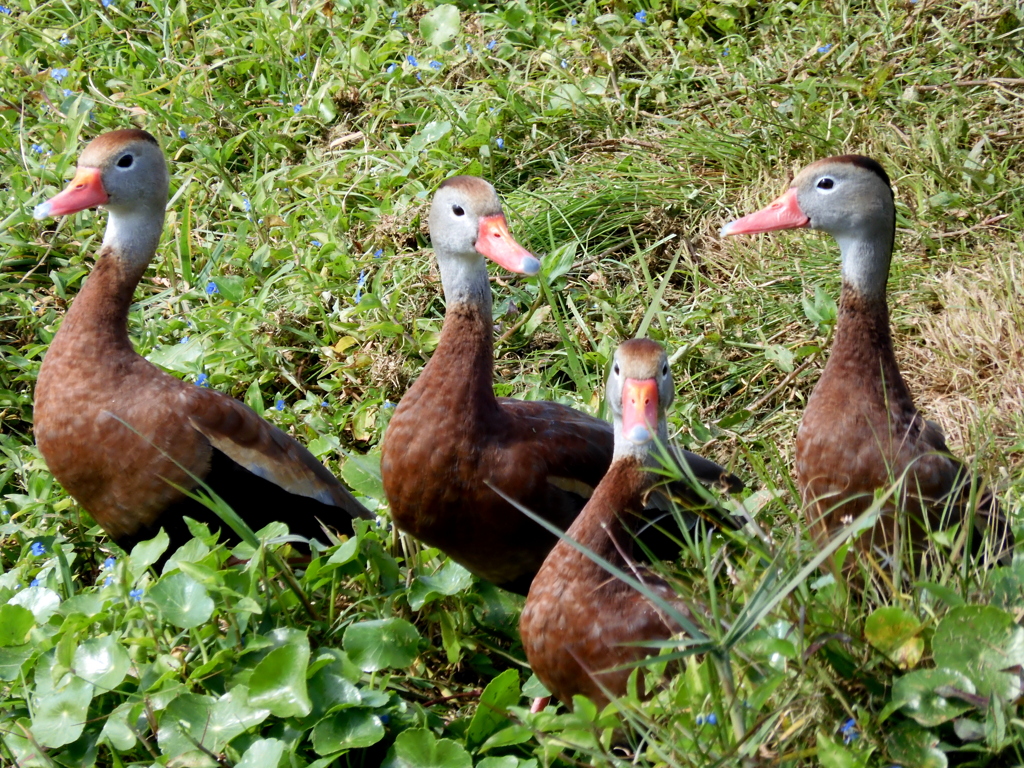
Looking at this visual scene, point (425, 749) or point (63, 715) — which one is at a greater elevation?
point (63, 715)

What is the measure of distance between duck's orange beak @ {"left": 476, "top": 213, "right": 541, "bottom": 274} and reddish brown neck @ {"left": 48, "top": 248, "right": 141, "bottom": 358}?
107 centimetres

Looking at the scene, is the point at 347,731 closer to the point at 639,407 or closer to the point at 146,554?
the point at 146,554

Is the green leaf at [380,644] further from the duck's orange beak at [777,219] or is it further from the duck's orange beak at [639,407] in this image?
the duck's orange beak at [777,219]

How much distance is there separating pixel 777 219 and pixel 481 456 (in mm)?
1133

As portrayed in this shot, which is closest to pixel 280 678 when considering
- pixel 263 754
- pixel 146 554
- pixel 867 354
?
pixel 263 754

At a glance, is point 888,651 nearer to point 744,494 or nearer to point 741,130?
point 744,494

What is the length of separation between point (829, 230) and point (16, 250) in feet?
10.3

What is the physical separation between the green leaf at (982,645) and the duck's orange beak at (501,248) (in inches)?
57.2

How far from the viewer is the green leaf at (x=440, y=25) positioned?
566 centimetres

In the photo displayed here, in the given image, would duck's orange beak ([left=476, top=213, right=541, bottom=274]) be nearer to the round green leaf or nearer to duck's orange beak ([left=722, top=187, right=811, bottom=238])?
duck's orange beak ([left=722, top=187, right=811, bottom=238])

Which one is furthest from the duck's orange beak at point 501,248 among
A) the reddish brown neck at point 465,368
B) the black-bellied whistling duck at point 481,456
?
the reddish brown neck at point 465,368

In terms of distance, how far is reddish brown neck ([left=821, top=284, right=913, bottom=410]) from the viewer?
3.19m

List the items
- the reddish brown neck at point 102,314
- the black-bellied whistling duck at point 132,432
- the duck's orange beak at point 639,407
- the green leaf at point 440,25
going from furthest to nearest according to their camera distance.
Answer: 1. the green leaf at point 440,25
2. the reddish brown neck at point 102,314
3. the black-bellied whistling duck at point 132,432
4. the duck's orange beak at point 639,407

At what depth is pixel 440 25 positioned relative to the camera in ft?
18.7
